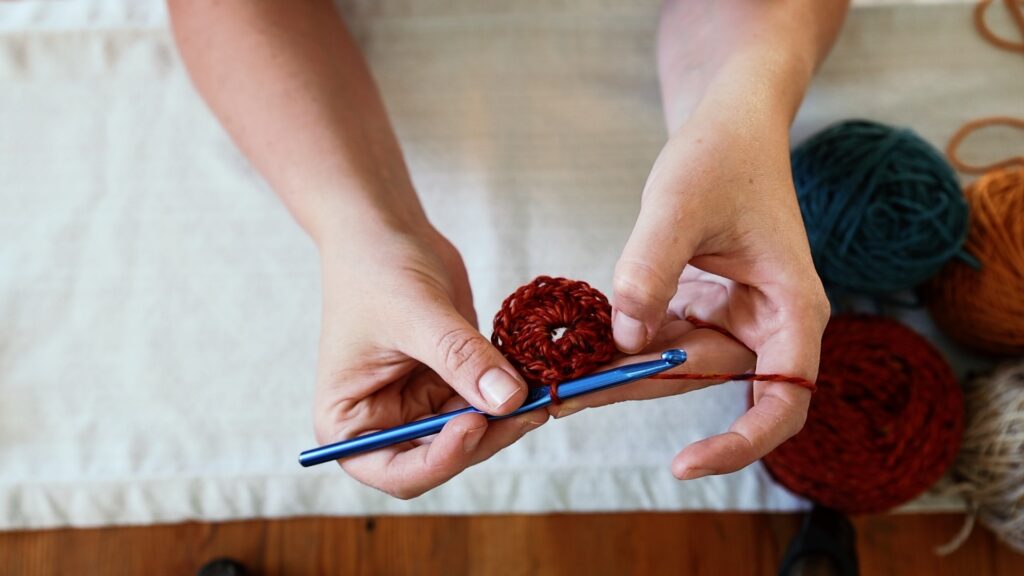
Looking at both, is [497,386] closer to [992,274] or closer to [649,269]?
[649,269]

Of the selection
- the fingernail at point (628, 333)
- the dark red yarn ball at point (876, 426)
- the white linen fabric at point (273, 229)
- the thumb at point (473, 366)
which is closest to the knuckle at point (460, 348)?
the thumb at point (473, 366)

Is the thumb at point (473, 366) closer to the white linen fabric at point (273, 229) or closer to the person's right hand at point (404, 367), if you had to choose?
the person's right hand at point (404, 367)

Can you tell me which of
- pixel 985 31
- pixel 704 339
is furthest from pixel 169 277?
pixel 985 31

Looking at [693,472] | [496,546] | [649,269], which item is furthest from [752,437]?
[496,546]

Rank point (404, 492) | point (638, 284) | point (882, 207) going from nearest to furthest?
point (638, 284), point (404, 492), point (882, 207)

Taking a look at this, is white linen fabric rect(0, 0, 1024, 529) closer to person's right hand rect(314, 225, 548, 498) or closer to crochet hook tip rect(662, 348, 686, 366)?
person's right hand rect(314, 225, 548, 498)

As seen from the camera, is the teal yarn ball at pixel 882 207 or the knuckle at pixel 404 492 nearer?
the knuckle at pixel 404 492
